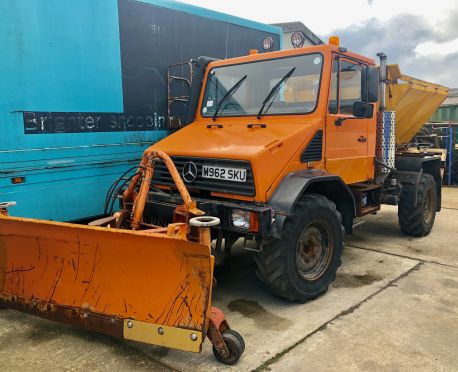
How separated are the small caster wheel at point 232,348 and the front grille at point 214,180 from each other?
120cm

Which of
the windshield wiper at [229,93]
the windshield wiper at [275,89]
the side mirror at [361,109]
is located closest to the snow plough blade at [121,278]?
the windshield wiper at [275,89]

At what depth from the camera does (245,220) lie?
11.7 feet

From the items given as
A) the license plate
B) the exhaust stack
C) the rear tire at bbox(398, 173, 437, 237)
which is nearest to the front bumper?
the license plate

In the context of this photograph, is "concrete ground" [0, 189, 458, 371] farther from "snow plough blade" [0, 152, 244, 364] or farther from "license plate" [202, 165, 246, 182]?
"license plate" [202, 165, 246, 182]

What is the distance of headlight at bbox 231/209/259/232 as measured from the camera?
11.5 ft

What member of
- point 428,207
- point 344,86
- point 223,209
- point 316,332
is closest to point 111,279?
point 223,209

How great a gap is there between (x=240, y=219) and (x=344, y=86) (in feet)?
6.34

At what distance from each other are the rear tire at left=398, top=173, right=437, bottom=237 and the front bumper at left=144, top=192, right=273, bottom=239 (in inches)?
138

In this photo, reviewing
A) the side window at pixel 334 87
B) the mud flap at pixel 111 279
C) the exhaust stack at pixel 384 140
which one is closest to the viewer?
the mud flap at pixel 111 279

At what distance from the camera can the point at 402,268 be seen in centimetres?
507

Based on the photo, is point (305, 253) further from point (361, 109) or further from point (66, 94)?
point (66, 94)

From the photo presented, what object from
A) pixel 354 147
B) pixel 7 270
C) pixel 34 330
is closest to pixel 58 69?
pixel 7 270

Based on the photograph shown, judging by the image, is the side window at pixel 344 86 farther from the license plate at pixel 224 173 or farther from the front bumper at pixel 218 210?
the front bumper at pixel 218 210

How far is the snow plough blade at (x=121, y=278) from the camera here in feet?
9.30
